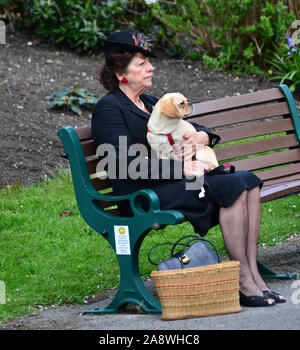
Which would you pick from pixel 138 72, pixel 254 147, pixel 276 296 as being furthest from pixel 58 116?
pixel 276 296

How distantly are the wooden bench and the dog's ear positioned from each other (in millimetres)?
510

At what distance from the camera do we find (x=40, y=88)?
320 inches

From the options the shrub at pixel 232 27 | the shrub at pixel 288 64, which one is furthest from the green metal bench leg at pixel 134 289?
the shrub at pixel 232 27

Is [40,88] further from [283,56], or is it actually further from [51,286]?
[51,286]

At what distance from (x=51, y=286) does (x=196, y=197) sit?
4.06 ft

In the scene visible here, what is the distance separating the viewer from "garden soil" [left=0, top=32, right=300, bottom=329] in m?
3.72

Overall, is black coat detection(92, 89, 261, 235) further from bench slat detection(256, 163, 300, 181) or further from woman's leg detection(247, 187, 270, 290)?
bench slat detection(256, 163, 300, 181)

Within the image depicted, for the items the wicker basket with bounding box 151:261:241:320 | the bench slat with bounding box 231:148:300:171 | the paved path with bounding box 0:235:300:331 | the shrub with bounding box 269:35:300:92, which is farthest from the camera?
the shrub with bounding box 269:35:300:92

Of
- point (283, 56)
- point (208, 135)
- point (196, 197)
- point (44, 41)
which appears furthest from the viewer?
point (44, 41)

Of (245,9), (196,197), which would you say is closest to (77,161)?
(196,197)

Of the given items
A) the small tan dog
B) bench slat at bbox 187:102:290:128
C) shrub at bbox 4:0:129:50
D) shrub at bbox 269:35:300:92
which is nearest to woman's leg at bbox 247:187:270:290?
the small tan dog

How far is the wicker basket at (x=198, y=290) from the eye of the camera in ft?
11.8

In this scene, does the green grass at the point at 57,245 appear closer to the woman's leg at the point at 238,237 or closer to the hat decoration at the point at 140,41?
the woman's leg at the point at 238,237

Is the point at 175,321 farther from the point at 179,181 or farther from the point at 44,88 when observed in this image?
the point at 44,88
